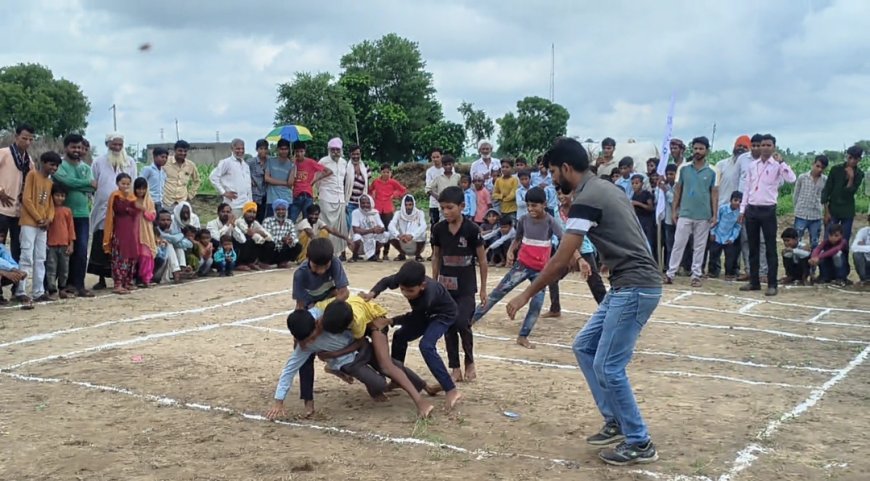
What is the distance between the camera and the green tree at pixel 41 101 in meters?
44.0

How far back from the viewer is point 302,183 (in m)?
15.4

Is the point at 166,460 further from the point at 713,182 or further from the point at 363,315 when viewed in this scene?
the point at 713,182

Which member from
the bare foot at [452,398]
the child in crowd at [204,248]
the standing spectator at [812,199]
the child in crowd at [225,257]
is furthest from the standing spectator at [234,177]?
the standing spectator at [812,199]

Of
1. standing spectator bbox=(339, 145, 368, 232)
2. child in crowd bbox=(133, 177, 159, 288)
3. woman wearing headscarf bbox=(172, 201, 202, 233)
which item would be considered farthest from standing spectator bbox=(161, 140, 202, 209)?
standing spectator bbox=(339, 145, 368, 232)

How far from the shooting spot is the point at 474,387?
7078 millimetres

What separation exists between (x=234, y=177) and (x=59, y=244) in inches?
152

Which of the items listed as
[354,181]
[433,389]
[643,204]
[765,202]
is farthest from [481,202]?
[433,389]

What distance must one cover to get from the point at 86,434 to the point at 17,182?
20.0ft

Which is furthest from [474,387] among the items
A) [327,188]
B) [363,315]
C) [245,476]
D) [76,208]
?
[327,188]

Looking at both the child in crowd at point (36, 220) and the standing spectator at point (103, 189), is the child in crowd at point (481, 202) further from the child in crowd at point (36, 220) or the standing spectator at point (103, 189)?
the child in crowd at point (36, 220)

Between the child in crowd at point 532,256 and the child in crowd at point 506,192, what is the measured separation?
6396 millimetres

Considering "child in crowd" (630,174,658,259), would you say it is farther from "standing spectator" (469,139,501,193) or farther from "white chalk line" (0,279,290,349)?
"white chalk line" (0,279,290,349)

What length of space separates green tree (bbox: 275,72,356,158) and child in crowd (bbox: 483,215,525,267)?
22.3 meters

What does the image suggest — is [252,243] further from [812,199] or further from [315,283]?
[812,199]
